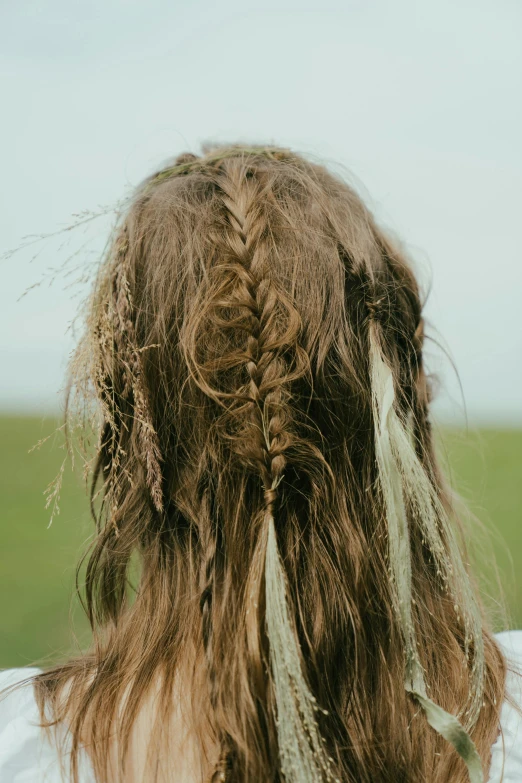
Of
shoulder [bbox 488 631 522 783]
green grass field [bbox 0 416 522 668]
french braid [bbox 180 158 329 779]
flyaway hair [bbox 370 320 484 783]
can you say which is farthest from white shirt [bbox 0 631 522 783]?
french braid [bbox 180 158 329 779]

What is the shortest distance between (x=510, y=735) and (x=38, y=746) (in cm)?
106

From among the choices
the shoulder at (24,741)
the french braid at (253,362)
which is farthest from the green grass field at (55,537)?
the french braid at (253,362)

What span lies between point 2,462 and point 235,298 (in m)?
11.0

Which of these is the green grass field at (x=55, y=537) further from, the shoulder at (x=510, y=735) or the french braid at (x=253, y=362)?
the french braid at (x=253, y=362)

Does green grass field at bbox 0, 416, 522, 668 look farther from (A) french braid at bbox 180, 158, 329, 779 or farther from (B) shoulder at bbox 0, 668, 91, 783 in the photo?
(A) french braid at bbox 180, 158, 329, 779

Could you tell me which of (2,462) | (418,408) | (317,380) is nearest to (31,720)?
(317,380)

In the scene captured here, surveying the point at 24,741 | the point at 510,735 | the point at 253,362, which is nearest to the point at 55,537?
the point at 24,741

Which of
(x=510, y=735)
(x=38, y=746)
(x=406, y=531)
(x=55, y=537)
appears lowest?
(x=55, y=537)

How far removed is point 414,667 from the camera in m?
1.26

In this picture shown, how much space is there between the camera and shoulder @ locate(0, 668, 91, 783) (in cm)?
143

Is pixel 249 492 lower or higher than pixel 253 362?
lower

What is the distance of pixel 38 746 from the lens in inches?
58.1

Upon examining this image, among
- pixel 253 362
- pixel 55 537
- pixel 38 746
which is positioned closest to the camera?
pixel 253 362

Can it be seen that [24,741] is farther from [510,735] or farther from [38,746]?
[510,735]
